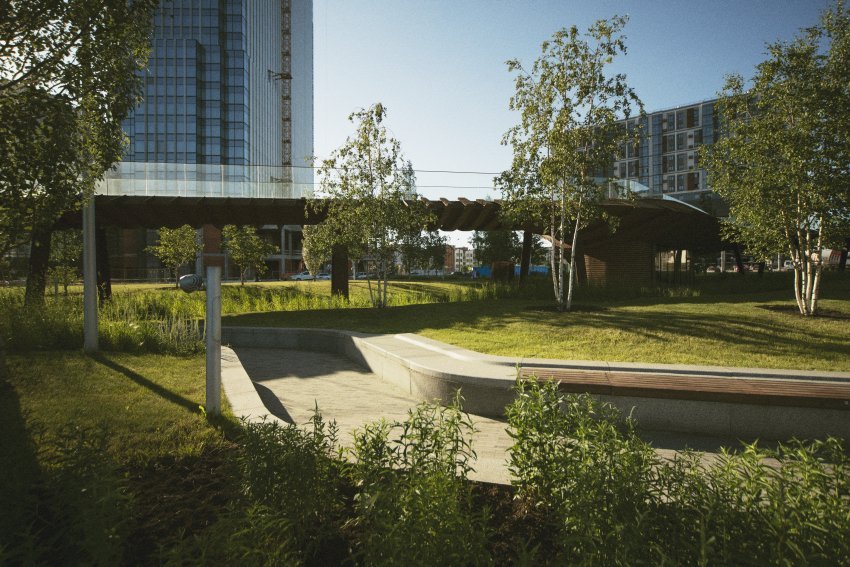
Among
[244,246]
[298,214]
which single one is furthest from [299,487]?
[244,246]

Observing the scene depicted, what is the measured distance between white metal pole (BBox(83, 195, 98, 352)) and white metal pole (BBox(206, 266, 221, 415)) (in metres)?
5.01

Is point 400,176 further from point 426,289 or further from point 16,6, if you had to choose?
point 16,6

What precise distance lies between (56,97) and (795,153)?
1320 centimetres

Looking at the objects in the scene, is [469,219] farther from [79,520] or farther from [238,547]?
[238,547]

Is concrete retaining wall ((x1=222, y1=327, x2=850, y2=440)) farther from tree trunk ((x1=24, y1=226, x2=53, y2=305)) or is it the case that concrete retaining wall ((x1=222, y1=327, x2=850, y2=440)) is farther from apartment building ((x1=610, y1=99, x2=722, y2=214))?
apartment building ((x1=610, y1=99, x2=722, y2=214))

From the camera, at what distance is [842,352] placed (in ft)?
25.4

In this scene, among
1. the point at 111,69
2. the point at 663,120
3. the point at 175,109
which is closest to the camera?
the point at 111,69

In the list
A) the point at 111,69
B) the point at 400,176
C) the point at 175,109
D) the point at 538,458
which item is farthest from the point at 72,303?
the point at 175,109

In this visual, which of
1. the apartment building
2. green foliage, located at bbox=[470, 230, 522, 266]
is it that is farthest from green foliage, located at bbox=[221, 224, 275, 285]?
the apartment building

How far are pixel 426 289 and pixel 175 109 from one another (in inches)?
2568

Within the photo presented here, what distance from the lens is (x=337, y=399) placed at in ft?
22.6

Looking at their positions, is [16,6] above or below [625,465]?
above

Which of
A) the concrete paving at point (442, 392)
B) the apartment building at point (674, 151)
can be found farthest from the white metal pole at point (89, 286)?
the apartment building at point (674, 151)

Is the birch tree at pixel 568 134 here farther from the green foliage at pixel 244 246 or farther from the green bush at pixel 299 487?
the green foliage at pixel 244 246
